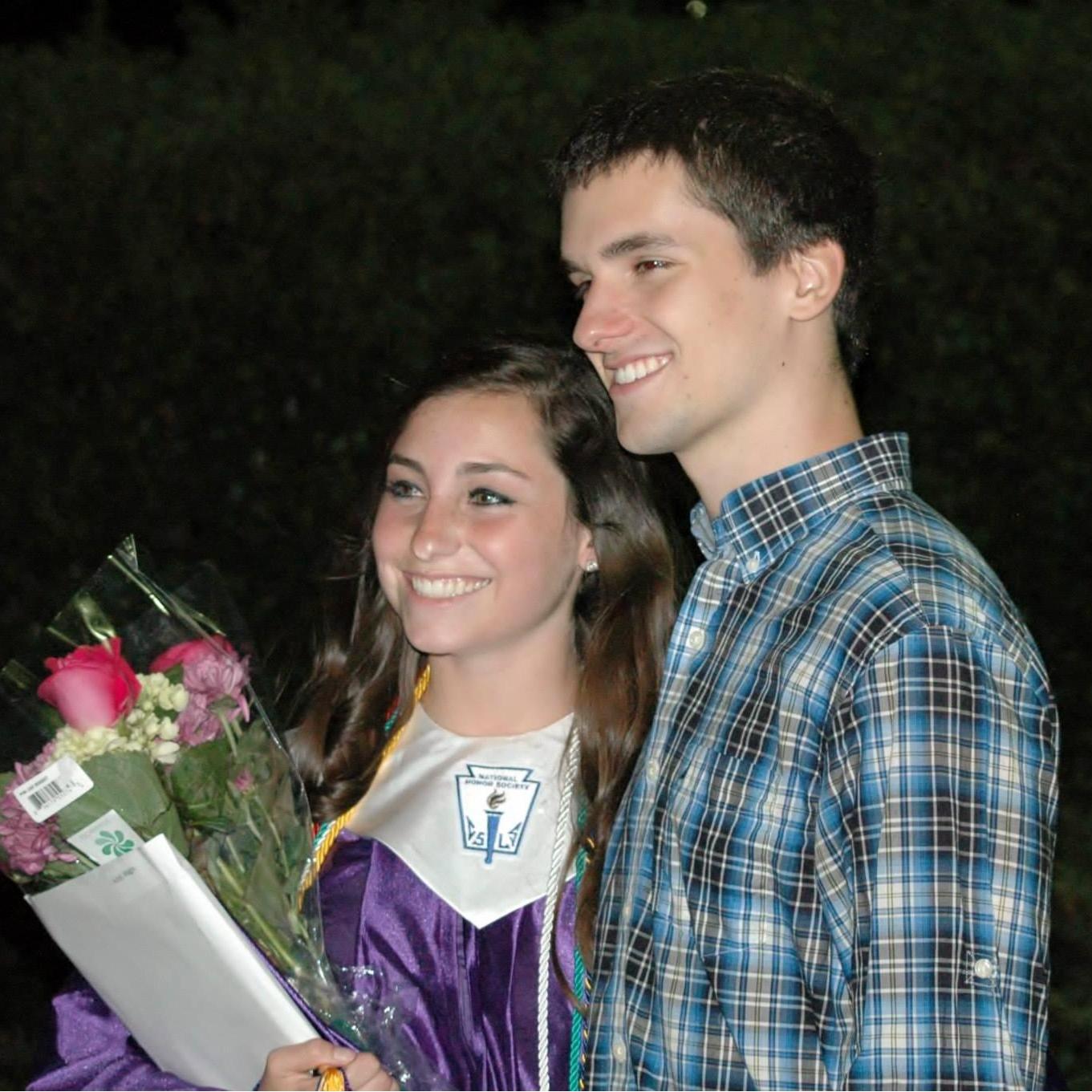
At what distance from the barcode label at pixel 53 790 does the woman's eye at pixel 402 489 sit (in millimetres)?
881

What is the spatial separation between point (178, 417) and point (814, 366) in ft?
12.1

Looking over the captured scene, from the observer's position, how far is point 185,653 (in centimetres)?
254

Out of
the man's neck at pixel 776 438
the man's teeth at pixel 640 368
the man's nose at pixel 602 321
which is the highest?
the man's nose at pixel 602 321

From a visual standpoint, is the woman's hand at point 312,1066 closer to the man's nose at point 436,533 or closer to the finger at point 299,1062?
the finger at point 299,1062

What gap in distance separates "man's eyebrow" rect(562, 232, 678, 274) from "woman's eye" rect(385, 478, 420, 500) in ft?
2.53

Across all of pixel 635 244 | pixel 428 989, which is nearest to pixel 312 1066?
pixel 428 989

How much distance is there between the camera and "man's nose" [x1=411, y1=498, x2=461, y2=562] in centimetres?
290

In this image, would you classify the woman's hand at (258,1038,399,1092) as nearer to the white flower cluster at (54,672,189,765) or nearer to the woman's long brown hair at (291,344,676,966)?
the white flower cluster at (54,672,189,765)

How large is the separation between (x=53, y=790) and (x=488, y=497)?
962 mm

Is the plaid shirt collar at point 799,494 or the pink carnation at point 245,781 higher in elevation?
the plaid shirt collar at point 799,494

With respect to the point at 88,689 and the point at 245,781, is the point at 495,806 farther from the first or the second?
the point at 88,689

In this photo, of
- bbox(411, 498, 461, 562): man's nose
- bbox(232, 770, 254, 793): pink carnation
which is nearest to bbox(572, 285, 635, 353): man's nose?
bbox(411, 498, 461, 562): man's nose

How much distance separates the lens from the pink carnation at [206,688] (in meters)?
2.48

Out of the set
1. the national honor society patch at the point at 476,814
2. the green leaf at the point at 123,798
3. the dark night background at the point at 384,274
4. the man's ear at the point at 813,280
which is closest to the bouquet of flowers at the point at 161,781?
the green leaf at the point at 123,798
